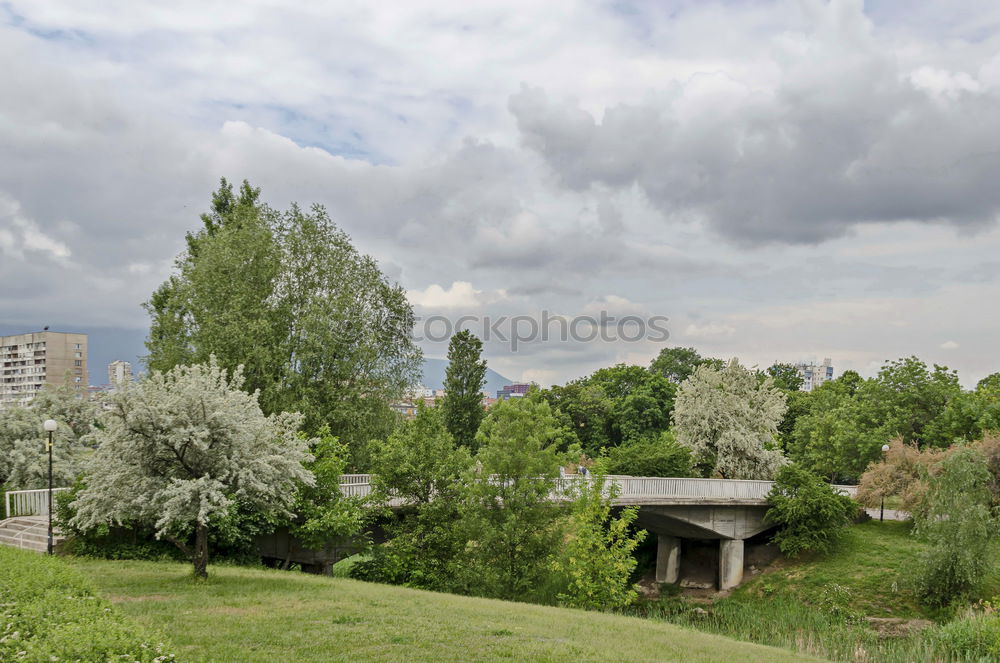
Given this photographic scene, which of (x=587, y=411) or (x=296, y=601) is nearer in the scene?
(x=296, y=601)

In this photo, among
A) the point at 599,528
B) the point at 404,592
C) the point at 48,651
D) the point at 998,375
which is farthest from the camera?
the point at 998,375

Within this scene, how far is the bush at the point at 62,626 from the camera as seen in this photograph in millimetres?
8961

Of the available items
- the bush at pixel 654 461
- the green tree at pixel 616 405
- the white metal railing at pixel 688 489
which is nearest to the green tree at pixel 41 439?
the white metal railing at pixel 688 489

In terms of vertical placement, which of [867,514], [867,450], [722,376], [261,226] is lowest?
[867,514]

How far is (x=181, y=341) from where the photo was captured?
37.2 m

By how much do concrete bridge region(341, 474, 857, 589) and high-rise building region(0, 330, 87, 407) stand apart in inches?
5556

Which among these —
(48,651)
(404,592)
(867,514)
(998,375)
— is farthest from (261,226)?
(998,375)

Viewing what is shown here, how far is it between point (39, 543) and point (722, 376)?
3522 cm

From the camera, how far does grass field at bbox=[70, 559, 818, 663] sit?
41.6 feet

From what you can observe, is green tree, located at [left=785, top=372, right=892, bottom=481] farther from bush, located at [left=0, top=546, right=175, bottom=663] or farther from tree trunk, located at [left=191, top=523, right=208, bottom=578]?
bush, located at [left=0, top=546, right=175, bottom=663]

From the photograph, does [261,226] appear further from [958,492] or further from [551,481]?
[958,492]

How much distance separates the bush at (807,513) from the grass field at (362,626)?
776 inches

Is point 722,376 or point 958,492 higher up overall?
point 722,376

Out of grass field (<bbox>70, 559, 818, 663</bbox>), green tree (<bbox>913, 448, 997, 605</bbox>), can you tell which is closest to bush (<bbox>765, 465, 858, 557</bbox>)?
green tree (<bbox>913, 448, 997, 605</bbox>)
